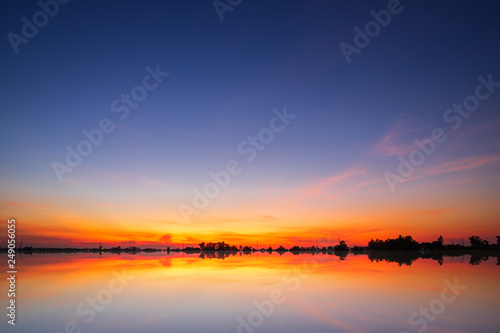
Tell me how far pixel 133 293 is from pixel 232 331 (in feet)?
32.6

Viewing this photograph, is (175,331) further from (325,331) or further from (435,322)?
(435,322)

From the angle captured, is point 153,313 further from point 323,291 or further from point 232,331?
point 323,291

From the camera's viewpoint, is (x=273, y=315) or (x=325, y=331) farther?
(x=273, y=315)

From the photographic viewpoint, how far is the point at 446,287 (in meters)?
19.9

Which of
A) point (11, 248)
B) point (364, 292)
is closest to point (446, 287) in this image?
point (364, 292)

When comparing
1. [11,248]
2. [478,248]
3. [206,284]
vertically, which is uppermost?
[11,248]

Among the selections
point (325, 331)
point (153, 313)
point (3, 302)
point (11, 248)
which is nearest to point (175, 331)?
point (153, 313)

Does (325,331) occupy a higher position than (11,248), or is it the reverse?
(11,248)

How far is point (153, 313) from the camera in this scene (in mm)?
13938

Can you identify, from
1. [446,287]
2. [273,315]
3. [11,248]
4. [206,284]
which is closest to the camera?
[273,315]

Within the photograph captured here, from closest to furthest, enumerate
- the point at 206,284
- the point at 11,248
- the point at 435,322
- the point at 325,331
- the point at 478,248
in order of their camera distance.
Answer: the point at 325,331
the point at 435,322
the point at 11,248
the point at 206,284
the point at 478,248

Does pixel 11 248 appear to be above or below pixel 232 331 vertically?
above

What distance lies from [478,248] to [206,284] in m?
151

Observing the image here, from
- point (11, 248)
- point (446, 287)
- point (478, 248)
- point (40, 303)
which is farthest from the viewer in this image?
point (478, 248)
